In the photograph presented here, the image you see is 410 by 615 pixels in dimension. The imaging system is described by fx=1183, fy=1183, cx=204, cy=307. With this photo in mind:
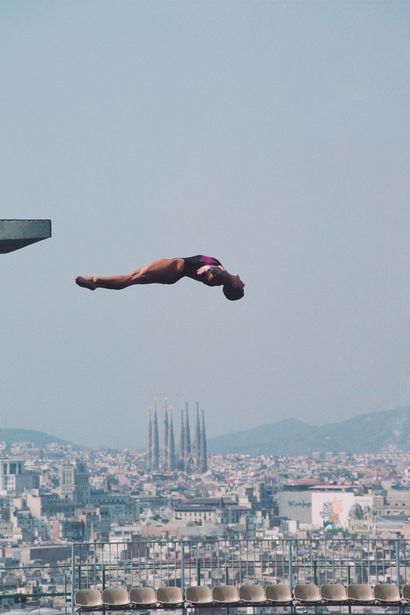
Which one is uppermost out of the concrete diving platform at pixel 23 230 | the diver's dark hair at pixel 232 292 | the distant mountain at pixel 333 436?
the distant mountain at pixel 333 436

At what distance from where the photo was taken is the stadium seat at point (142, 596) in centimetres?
1483

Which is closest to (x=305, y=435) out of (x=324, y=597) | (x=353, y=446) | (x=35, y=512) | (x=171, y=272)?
(x=353, y=446)

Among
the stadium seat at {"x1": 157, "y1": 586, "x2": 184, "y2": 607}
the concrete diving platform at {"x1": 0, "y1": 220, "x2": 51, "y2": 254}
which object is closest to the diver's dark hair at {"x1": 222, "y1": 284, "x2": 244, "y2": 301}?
the concrete diving platform at {"x1": 0, "y1": 220, "x2": 51, "y2": 254}

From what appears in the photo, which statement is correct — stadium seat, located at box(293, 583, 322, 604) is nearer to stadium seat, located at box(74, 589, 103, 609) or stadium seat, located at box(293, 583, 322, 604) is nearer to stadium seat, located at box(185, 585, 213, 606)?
stadium seat, located at box(185, 585, 213, 606)

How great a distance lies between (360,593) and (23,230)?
7852mm

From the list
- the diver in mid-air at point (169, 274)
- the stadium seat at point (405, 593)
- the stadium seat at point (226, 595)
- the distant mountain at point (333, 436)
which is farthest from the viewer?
the distant mountain at point (333, 436)

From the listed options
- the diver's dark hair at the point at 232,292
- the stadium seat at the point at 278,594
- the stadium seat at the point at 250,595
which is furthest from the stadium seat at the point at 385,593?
the diver's dark hair at the point at 232,292

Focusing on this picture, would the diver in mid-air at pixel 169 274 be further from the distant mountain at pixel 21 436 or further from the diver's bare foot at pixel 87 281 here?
the distant mountain at pixel 21 436

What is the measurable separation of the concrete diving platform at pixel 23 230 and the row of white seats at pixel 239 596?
20.1ft

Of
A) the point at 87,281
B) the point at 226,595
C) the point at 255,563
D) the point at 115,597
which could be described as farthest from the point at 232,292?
the point at 255,563

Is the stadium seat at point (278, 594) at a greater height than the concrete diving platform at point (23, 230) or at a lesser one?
lesser

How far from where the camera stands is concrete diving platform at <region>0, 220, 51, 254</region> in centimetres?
992

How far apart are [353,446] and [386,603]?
67403 millimetres

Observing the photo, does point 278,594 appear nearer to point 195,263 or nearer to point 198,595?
point 198,595
